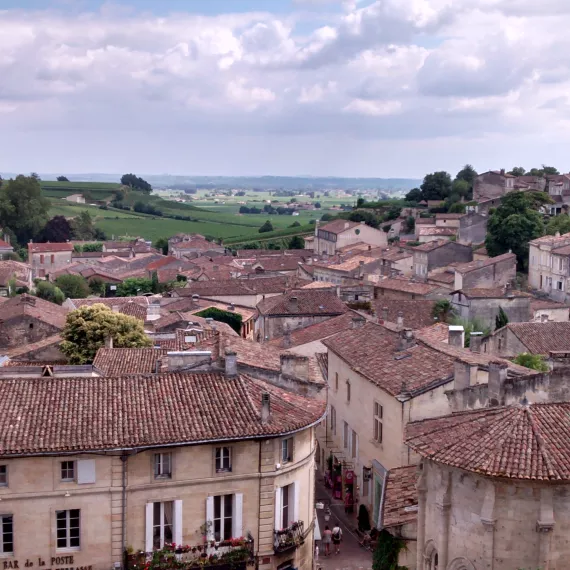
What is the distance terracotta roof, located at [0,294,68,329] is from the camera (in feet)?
196

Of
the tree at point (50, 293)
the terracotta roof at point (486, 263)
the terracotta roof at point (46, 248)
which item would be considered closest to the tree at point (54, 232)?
the terracotta roof at point (46, 248)

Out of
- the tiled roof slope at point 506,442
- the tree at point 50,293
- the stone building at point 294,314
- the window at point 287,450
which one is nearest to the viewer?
the tiled roof slope at point 506,442

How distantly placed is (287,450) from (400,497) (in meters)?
3.29

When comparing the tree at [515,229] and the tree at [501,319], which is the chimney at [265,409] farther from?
the tree at [515,229]

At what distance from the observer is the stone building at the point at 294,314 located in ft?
191

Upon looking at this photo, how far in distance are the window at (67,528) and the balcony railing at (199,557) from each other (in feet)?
4.64

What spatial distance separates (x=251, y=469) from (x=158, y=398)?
3242 millimetres

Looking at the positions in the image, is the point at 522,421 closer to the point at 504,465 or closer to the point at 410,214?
the point at 504,465

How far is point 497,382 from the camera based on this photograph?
25422 millimetres

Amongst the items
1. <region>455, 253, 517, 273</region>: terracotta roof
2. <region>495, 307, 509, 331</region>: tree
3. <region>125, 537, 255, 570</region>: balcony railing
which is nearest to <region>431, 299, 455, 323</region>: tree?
<region>495, 307, 509, 331</region>: tree

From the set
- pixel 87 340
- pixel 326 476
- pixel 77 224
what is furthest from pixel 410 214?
pixel 326 476

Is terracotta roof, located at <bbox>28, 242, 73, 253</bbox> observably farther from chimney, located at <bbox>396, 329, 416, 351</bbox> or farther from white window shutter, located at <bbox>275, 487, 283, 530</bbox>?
white window shutter, located at <bbox>275, 487, 283, 530</bbox>

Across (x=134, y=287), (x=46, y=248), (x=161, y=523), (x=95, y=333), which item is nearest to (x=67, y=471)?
(x=161, y=523)

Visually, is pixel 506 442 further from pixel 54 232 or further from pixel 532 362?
pixel 54 232
